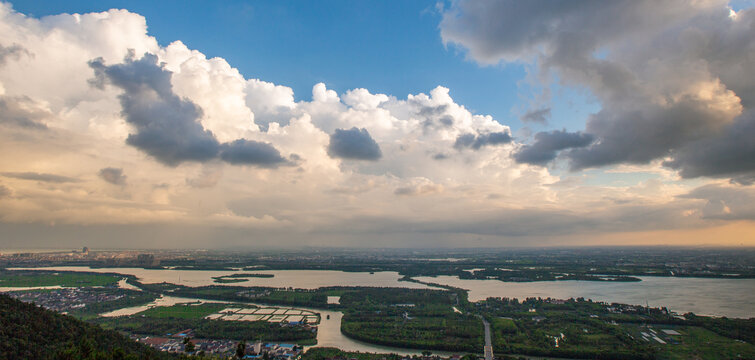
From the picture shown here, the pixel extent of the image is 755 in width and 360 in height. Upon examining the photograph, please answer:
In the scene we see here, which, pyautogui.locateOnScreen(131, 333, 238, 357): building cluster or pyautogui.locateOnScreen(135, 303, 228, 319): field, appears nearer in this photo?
pyautogui.locateOnScreen(131, 333, 238, 357): building cluster

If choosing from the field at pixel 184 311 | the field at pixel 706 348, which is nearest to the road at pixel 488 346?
the field at pixel 706 348

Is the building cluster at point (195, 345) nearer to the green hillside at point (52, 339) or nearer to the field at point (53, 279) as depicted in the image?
the green hillside at point (52, 339)

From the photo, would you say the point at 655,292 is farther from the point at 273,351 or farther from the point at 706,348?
the point at 273,351

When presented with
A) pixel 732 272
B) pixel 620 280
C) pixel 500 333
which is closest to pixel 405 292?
pixel 500 333

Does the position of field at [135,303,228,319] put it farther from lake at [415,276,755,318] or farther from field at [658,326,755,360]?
field at [658,326,755,360]

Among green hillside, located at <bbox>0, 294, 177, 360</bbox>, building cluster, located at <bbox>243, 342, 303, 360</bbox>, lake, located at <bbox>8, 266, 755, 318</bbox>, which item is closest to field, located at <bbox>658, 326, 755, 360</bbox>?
lake, located at <bbox>8, 266, 755, 318</bbox>

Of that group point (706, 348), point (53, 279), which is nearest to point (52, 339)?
point (706, 348)
